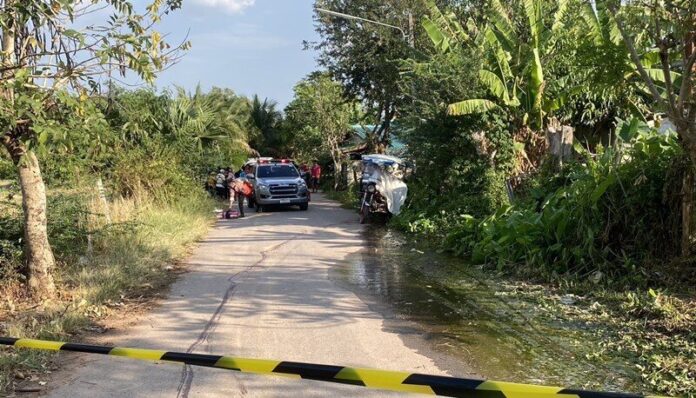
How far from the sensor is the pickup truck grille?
21.0 metres

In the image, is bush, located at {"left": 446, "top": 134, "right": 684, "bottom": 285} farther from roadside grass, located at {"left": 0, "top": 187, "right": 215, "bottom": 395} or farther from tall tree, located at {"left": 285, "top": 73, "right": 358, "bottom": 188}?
tall tree, located at {"left": 285, "top": 73, "right": 358, "bottom": 188}

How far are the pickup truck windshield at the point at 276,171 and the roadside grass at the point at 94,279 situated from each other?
26.5ft

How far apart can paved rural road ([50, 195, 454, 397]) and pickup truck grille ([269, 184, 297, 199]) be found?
9571mm

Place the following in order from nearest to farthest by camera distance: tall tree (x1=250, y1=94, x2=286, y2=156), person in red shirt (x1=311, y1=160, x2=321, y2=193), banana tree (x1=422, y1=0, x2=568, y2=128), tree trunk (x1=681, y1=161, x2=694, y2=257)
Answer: tree trunk (x1=681, y1=161, x2=694, y2=257) → banana tree (x1=422, y1=0, x2=568, y2=128) → person in red shirt (x1=311, y1=160, x2=321, y2=193) → tall tree (x1=250, y1=94, x2=286, y2=156)

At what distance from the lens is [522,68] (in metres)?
14.2

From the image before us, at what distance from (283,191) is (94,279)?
43.7 ft

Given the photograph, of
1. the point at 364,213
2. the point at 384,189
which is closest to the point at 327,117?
the point at 364,213

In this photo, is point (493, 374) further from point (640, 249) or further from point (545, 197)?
point (545, 197)

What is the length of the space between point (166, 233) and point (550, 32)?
1001 centimetres

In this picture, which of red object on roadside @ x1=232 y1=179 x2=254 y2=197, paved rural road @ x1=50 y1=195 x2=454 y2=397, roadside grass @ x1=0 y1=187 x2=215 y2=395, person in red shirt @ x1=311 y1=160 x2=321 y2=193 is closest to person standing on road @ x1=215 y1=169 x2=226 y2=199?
red object on roadside @ x1=232 y1=179 x2=254 y2=197

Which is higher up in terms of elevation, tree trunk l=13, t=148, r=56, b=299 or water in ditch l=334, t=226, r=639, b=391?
tree trunk l=13, t=148, r=56, b=299

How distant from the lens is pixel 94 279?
7.88m

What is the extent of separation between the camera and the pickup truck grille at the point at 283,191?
21031mm

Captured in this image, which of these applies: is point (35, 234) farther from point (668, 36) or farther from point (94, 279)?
point (668, 36)
